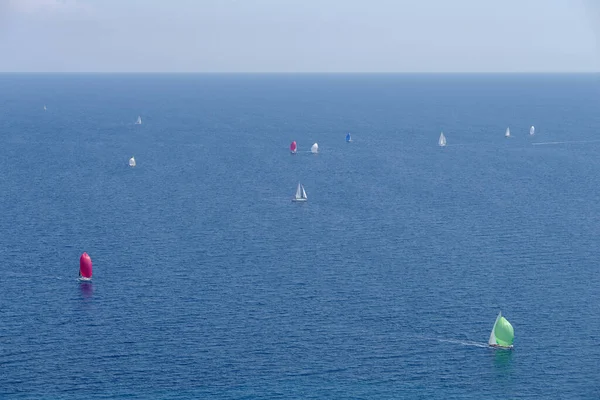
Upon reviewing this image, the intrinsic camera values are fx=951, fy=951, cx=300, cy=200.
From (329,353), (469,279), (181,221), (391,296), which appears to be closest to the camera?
(329,353)

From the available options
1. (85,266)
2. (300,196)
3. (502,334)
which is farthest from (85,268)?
(300,196)

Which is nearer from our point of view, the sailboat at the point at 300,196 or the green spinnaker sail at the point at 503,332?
the green spinnaker sail at the point at 503,332

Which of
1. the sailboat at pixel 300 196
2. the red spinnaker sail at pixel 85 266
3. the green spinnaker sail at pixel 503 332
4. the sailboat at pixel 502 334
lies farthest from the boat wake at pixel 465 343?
the sailboat at pixel 300 196

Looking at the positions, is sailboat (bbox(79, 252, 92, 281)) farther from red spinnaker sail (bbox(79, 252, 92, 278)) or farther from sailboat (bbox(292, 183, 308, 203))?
sailboat (bbox(292, 183, 308, 203))

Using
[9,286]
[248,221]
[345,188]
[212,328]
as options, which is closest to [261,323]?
[212,328]

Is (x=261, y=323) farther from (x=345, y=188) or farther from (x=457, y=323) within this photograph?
(x=345, y=188)

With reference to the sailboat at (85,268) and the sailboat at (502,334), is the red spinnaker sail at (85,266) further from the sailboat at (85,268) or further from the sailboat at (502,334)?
the sailboat at (502,334)
